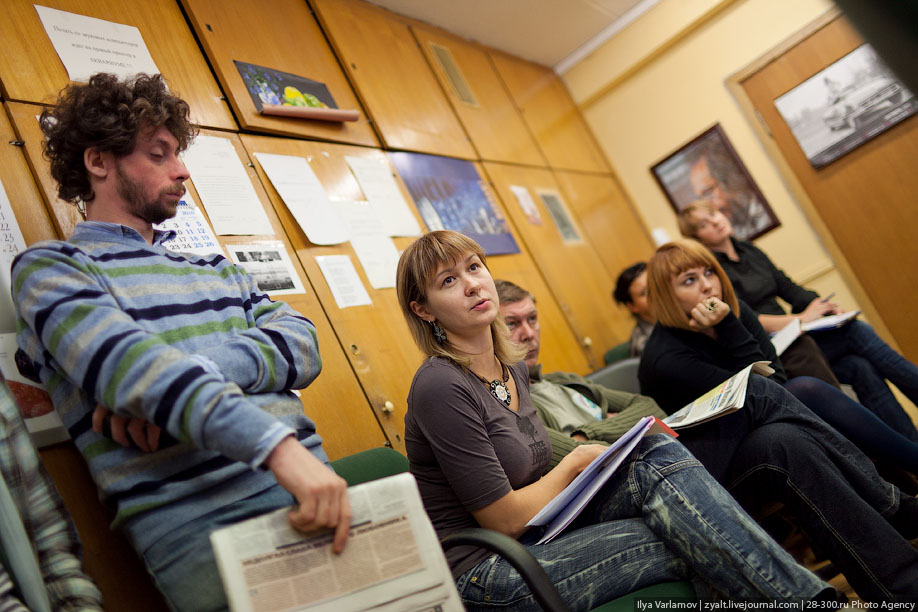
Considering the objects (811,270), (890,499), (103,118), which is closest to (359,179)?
(103,118)

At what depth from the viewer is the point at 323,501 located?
3.30ft

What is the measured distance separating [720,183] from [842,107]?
0.95 m

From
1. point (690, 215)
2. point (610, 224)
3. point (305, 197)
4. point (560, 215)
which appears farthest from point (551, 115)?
point (305, 197)

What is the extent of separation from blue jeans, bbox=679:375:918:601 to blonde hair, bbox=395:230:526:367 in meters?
0.69

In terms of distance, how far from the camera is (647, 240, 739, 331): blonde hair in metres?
2.44

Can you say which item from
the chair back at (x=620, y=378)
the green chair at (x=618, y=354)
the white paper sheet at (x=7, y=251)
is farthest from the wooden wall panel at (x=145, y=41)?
the green chair at (x=618, y=354)

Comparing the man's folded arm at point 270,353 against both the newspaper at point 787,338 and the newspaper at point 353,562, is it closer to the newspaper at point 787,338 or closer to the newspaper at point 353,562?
the newspaper at point 353,562

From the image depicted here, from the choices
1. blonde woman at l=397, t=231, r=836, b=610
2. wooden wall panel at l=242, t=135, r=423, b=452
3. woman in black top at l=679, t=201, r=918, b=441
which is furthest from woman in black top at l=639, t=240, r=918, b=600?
wooden wall panel at l=242, t=135, r=423, b=452

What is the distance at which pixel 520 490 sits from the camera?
1.46 m

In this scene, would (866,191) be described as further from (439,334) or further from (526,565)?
(526,565)

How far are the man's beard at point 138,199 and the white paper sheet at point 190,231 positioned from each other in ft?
1.49

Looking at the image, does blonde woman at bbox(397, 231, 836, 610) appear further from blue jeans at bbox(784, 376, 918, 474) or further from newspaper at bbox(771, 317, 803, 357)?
newspaper at bbox(771, 317, 803, 357)

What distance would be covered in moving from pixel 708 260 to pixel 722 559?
4.81ft

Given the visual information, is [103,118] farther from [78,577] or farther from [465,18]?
[465,18]
